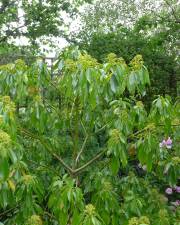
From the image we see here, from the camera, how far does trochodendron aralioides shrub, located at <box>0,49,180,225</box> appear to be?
2.36 meters

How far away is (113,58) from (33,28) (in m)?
8.62

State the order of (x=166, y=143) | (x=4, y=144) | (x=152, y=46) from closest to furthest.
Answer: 1. (x=4, y=144)
2. (x=166, y=143)
3. (x=152, y=46)

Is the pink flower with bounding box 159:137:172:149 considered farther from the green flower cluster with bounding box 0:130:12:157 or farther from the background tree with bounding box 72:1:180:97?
the background tree with bounding box 72:1:180:97

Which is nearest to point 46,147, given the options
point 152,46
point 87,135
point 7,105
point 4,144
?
point 87,135

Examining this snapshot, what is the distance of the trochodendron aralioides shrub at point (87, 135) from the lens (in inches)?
92.7

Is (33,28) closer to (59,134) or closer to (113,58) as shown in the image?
(59,134)

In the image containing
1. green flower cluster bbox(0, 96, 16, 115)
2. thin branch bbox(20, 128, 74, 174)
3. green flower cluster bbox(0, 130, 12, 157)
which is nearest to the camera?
green flower cluster bbox(0, 130, 12, 157)

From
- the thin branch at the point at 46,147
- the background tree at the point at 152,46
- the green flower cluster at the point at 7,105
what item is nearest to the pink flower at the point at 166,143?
the thin branch at the point at 46,147

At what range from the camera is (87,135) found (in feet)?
9.96

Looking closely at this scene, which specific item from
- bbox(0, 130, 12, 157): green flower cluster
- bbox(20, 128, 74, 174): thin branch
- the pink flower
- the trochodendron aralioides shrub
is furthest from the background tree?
bbox(0, 130, 12, 157): green flower cluster

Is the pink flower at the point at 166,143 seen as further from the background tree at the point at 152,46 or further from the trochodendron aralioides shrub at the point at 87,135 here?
the background tree at the point at 152,46

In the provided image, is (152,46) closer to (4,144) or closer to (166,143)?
(166,143)

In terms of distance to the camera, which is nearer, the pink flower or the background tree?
the pink flower

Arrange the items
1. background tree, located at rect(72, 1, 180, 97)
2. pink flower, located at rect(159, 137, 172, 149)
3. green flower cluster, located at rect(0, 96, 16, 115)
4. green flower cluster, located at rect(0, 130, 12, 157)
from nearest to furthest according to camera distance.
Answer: green flower cluster, located at rect(0, 130, 12, 157), green flower cluster, located at rect(0, 96, 16, 115), pink flower, located at rect(159, 137, 172, 149), background tree, located at rect(72, 1, 180, 97)
